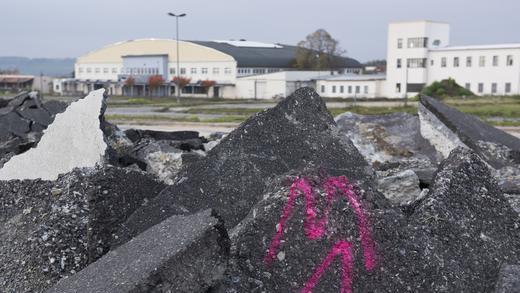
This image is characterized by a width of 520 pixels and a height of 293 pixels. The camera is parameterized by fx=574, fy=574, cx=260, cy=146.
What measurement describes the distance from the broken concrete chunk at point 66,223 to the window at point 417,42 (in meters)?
48.8

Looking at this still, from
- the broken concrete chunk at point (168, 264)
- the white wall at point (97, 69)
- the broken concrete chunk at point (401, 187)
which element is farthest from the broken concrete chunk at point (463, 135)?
the white wall at point (97, 69)

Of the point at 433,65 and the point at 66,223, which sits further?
the point at 433,65

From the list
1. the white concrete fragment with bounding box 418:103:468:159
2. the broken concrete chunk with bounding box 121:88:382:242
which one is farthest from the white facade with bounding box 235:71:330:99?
the broken concrete chunk with bounding box 121:88:382:242

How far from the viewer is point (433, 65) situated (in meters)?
51.1

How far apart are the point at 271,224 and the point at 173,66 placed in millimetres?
62417

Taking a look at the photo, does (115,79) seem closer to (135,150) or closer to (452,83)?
(452,83)

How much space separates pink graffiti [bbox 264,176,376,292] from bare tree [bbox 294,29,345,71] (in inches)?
2422

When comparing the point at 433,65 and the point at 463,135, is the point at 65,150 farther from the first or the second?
the point at 433,65

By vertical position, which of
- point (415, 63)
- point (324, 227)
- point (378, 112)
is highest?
point (415, 63)

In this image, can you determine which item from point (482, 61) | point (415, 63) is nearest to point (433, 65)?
point (415, 63)

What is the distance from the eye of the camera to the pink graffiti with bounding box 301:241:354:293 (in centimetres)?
325

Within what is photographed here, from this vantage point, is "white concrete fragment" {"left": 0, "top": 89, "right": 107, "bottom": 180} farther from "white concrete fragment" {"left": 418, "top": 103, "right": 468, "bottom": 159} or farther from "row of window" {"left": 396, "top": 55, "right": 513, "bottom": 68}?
"row of window" {"left": 396, "top": 55, "right": 513, "bottom": 68}

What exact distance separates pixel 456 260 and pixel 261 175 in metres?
1.63

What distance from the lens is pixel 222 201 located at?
4332 millimetres
